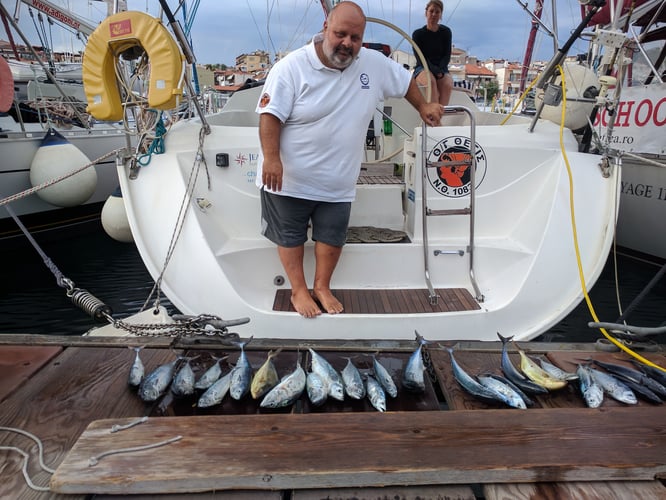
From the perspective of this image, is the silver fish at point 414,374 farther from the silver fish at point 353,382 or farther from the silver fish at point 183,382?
the silver fish at point 183,382

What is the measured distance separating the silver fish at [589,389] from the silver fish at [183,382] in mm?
1813

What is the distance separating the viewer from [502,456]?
1.56 metres

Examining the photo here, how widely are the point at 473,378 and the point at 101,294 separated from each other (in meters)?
5.24

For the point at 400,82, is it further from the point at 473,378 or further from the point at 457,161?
the point at 473,378

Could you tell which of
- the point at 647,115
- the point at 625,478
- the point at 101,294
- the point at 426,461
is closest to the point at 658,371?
the point at 625,478

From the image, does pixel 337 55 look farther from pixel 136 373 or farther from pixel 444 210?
pixel 136 373

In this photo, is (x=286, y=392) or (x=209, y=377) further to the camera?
(x=209, y=377)

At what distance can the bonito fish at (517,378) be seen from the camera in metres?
2.00

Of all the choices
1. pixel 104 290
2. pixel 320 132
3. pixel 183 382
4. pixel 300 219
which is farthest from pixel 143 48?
pixel 104 290

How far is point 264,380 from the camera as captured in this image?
2.02m

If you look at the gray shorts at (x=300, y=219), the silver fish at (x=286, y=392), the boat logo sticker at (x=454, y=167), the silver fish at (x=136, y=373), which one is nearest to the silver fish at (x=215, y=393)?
the silver fish at (x=286, y=392)

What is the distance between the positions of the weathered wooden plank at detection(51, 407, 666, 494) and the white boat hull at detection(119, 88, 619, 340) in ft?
3.04

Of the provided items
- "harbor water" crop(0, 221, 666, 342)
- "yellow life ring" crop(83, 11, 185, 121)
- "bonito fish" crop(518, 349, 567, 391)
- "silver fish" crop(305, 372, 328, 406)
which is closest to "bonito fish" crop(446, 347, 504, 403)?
"bonito fish" crop(518, 349, 567, 391)

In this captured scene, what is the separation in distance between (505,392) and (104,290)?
5.53 meters
